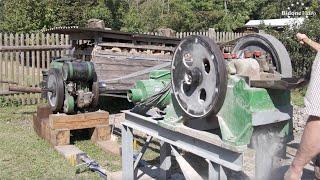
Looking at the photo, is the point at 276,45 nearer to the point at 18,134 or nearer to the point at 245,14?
the point at 18,134

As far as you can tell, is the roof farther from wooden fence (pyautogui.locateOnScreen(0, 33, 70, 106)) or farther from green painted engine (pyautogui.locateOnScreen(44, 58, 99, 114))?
green painted engine (pyautogui.locateOnScreen(44, 58, 99, 114))

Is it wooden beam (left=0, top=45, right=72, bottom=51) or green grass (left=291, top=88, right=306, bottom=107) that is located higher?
wooden beam (left=0, top=45, right=72, bottom=51)

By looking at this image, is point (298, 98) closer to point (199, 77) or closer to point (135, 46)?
point (135, 46)

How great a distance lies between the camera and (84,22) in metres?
18.6

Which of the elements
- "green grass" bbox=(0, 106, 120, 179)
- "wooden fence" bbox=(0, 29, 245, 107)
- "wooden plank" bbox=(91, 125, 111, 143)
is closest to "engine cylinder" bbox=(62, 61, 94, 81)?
"wooden plank" bbox=(91, 125, 111, 143)

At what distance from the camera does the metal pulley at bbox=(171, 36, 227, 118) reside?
315 cm

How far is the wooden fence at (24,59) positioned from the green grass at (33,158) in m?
2.31

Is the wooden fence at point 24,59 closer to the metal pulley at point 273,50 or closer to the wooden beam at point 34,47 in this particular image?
the wooden beam at point 34,47

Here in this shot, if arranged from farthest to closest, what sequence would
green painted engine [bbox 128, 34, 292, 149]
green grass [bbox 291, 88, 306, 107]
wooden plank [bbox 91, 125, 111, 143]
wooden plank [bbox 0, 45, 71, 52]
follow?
green grass [bbox 291, 88, 306, 107]
wooden plank [bbox 0, 45, 71, 52]
wooden plank [bbox 91, 125, 111, 143]
green painted engine [bbox 128, 34, 292, 149]

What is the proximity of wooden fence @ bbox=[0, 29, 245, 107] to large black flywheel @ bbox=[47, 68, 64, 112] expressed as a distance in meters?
3.51

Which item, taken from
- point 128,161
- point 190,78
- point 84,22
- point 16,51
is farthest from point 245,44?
point 84,22

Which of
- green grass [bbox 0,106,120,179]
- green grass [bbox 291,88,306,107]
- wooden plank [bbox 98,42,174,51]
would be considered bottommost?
green grass [bbox 0,106,120,179]

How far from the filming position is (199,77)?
3.35 metres

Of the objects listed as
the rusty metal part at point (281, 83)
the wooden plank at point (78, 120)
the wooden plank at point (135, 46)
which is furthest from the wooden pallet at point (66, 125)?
the rusty metal part at point (281, 83)
